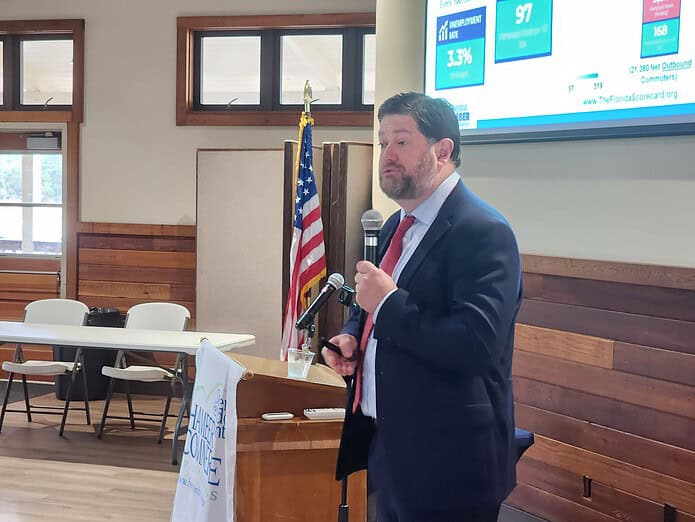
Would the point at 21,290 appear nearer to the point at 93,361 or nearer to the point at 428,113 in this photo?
the point at 93,361

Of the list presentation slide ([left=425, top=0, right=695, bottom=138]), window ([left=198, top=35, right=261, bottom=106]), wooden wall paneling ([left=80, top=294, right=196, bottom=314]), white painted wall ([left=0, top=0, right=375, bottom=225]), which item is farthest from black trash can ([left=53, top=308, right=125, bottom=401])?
presentation slide ([left=425, top=0, right=695, bottom=138])

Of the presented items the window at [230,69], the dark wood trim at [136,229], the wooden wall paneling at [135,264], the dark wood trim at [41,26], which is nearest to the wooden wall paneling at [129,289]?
the wooden wall paneling at [135,264]

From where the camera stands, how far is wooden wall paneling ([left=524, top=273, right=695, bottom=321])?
2893mm

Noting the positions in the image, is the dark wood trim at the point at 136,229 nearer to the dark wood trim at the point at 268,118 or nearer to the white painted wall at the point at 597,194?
the dark wood trim at the point at 268,118

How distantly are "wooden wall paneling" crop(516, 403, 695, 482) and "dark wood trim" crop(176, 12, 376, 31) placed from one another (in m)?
3.94

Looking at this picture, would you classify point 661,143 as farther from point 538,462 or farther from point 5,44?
point 5,44

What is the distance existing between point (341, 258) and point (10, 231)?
3790 mm

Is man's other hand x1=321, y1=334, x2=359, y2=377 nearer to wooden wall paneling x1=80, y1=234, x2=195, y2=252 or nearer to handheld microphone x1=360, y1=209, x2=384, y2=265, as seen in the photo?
handheld microphone x1=360, y1=209, x2=384, y2=265

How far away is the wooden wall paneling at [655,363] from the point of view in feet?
9.41

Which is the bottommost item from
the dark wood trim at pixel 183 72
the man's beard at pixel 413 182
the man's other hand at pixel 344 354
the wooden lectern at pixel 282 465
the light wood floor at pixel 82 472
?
the light wood floor at pixel 82 472

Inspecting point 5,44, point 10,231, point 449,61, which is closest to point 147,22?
point 5,44

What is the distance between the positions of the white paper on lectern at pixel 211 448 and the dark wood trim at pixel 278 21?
14.0 feet

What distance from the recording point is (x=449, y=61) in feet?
12.1

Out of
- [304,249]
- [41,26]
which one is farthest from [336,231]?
[41,26]
